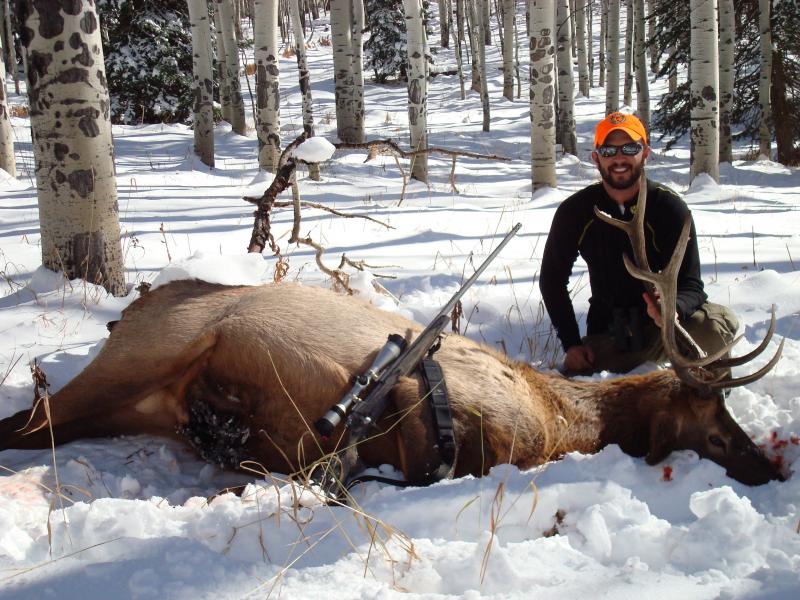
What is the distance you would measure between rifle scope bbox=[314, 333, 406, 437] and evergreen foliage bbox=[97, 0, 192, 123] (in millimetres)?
16373

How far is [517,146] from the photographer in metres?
20.7

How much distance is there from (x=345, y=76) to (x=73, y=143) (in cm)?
1298

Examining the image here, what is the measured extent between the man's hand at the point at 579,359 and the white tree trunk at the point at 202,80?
11230 mm

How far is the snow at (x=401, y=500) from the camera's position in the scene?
1.92m

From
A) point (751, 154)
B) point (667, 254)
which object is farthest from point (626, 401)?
point (751, 154)

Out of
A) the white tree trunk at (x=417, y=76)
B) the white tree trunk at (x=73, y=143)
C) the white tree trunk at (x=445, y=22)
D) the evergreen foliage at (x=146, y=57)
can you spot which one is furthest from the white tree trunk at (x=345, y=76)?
the white tree trunk at (x=445, y=22)

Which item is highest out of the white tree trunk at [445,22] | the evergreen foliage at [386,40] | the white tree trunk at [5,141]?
the white tree trunk at [445,22]

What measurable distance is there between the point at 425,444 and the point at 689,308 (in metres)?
2.04

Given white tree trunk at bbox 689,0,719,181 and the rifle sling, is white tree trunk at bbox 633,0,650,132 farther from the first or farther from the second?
the rifle sling

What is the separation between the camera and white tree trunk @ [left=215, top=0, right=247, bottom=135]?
1770 cm

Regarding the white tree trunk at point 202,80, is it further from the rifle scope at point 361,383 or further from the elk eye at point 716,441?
the elk eye at point 716,441

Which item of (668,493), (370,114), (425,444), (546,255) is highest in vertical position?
(370,114)

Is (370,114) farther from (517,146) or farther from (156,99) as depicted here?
(156,99)

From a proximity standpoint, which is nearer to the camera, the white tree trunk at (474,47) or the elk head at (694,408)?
the elk head at (694,408)
